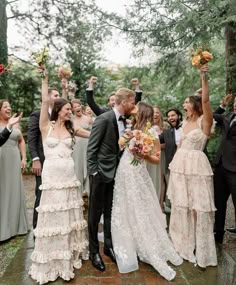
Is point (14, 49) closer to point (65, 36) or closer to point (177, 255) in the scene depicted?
point (65, 36)

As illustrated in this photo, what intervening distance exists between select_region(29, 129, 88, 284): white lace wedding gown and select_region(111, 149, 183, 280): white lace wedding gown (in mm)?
493

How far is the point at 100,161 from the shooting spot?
3717mm

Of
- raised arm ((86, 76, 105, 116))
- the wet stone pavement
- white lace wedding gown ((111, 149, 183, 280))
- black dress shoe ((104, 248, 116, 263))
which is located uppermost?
raised arm ((86, 76, 105, 116))

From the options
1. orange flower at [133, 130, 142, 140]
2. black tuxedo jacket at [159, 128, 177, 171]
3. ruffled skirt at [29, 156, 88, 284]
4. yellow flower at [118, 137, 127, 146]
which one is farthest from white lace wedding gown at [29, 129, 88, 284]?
black tuxedo jacket at [159, 128, 177, 171]

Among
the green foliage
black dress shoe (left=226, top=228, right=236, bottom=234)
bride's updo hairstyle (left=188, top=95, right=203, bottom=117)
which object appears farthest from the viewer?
the green foliage

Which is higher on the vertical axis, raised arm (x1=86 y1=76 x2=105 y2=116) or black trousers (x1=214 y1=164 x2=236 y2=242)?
raised arm (x1=86 y1=76 x2=105 y2=116)

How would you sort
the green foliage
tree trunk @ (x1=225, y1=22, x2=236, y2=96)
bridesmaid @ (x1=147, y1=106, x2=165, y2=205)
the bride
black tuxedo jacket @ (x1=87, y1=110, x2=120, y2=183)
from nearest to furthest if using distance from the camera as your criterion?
black tuxedo jacket @ (x1=87, y1=110, x2=120, y2=183), the bride, bridesmaid @ (x1=147, y1=106, x2=165, y2=205), tree trunk @ (x1=225, y1=22, x2=236, y2=96), the green foliage

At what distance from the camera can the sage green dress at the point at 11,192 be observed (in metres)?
4.76

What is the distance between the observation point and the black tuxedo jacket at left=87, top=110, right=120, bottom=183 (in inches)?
144

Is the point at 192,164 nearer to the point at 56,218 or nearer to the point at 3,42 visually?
the point at 56,218

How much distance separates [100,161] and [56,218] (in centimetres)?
79

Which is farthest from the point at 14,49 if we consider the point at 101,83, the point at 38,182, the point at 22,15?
the point at 38,182

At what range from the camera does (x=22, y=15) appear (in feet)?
35.2

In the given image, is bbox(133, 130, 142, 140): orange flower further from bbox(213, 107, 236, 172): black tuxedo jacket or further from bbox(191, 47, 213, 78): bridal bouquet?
bbox(213, 107, 236, 172): black tuxedo jacket
